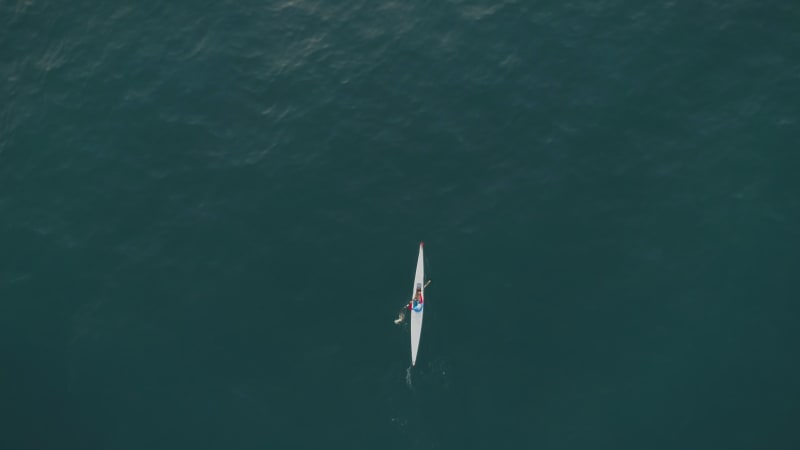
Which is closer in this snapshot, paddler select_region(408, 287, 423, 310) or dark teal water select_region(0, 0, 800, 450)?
dark teal water select_region(0, 0, 800, 450)

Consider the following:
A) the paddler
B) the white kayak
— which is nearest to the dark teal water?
the white kayak

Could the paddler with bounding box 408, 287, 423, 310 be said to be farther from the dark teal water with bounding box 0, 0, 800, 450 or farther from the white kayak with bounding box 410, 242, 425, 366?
the dark teal water with bounding box 0, 0, 800, 450

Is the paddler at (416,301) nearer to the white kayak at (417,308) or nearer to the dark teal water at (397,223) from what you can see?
the white kayak at (417,308)

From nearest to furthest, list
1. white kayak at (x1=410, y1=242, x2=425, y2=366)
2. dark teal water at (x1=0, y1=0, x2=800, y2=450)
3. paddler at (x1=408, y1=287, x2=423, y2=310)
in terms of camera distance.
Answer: dark teal water at (x1=0, y1=0, x2=800, y2=450) < white kayak at (x1=410, y1=242, x2=425, y2=366) < paddler at (x1=408, y1=287, x2=423, y2=310)

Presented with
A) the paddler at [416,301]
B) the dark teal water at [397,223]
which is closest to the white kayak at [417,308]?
the paddler at [416,301]

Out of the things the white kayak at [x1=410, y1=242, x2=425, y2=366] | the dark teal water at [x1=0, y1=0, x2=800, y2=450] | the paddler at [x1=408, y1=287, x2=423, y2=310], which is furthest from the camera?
the paddler at [x1=408, y1=287, x2=423, y2=310]
